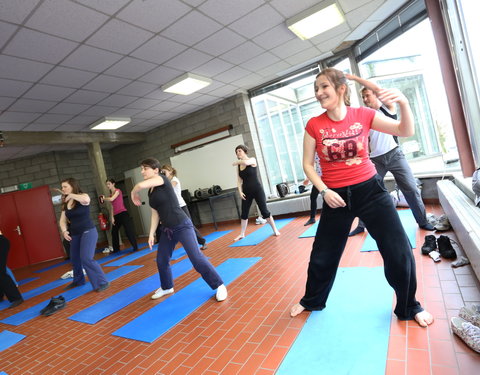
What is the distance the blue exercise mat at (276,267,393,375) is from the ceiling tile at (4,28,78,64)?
13.0ft

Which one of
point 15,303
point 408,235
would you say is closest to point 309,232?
point 408,235

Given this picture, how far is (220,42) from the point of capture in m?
4.23

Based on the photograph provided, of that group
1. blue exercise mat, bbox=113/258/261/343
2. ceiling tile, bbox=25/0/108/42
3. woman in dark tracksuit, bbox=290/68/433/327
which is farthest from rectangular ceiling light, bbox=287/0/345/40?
blue exercise mat, bbox=113/258/261/343

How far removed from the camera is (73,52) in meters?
3.63

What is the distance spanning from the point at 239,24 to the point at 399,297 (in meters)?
3.76

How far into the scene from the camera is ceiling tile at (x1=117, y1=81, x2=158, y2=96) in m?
5.06

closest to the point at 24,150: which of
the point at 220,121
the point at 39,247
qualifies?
the point at 39,247

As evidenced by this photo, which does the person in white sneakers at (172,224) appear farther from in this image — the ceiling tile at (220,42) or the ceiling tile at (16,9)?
the ceiling tile at (220,42)

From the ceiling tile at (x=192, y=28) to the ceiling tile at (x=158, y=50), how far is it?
0.13m

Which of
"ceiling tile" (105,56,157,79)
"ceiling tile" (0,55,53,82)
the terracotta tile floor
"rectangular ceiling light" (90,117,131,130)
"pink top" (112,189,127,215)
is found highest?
"ceiling tile" (0,55,53,82)

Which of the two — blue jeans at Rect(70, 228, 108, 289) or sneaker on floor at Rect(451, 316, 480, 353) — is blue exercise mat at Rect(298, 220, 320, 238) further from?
blue jeans at Rect(70, 228, 108, 289)

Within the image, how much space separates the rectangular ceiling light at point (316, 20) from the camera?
385 centimetres

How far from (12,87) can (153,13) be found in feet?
8.72

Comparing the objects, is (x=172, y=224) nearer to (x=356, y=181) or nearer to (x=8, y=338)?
(x=356, y=181)
